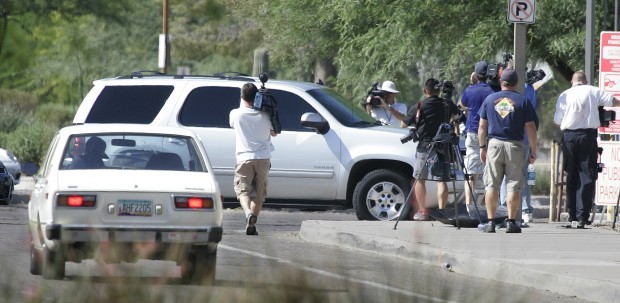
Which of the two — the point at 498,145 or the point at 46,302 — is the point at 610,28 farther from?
the point at 46,302

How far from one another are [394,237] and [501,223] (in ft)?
5.82

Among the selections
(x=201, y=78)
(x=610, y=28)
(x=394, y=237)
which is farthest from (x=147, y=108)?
(x=610, y=28)

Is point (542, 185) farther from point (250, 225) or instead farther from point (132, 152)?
point (132, 152)

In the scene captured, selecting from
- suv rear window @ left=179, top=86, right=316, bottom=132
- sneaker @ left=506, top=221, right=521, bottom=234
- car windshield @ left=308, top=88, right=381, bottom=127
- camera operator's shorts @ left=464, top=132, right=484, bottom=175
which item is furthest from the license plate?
car windshield @ left=308, top=88, right=381, bottom=127

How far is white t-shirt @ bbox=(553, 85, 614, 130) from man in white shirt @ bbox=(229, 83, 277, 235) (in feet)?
11.0

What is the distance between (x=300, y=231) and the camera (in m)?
15.9

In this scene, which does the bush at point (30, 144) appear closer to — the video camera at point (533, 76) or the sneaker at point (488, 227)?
the video camera at point (533, 76)

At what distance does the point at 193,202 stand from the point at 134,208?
461 millimetres

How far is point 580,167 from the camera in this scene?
15.8 meters

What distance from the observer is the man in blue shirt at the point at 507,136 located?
14250 millimetres

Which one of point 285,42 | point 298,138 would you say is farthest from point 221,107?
point 285,42

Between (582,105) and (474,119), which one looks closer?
(582,105)

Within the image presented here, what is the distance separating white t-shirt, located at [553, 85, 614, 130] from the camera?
15602mm

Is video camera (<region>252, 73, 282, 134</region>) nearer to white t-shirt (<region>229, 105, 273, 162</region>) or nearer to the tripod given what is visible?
white t-shirt (<region>229, 105, 273, 162</region>)
